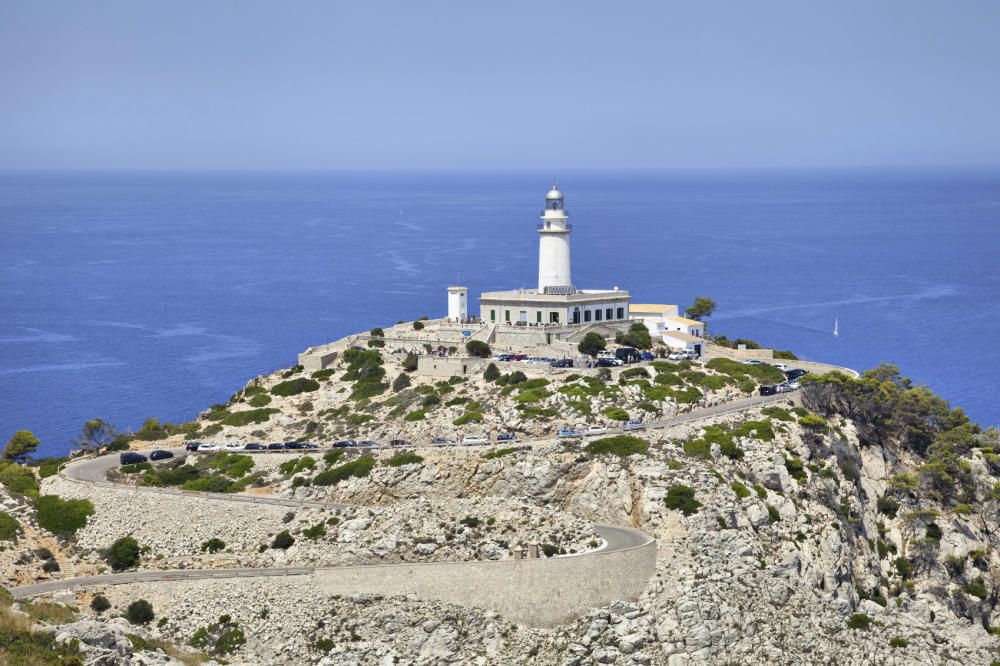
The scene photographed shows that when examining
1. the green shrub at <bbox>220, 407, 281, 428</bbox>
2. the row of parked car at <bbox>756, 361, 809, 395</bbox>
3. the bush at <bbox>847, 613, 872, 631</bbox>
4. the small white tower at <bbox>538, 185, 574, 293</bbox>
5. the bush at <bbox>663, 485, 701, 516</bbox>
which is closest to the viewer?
the bush at <bbox>847, 613, 872, 631</bbox>

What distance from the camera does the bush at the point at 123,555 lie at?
186 feet

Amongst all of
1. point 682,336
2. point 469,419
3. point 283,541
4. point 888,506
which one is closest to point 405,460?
point 469,419

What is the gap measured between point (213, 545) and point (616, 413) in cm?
2059

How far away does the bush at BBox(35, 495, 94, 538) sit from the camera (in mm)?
59469

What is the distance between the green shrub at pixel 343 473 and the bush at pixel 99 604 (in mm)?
12584

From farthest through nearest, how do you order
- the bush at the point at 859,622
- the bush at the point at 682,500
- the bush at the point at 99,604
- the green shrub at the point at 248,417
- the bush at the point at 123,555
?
the green shrub at the point at 248,417, the bush at the point at 123,555, the bush at the point at 682,500, the bush at the point at 859,622, the bush at the point at 99,604

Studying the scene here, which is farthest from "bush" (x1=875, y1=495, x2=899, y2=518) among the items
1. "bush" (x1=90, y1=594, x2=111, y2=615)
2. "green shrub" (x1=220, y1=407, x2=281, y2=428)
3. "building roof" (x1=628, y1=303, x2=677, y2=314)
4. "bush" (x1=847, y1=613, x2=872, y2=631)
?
"bush" (x1=90, y1=594, x2=111, y2=615)

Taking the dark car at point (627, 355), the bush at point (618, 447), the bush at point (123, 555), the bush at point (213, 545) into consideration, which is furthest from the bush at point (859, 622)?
the bush at point (123, 555)

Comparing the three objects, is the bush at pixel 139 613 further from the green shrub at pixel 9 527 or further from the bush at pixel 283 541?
the green shrub at pixel 9 527

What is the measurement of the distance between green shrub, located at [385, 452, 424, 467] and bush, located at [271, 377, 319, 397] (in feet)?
49.4

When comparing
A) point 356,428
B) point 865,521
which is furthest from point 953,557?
point 356,428

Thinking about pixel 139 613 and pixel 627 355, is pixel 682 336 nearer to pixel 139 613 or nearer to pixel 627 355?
pixel 627 355

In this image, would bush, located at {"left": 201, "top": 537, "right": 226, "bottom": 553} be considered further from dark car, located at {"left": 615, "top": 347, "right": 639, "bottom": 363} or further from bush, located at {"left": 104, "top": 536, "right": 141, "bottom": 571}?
dark car, located at {"left": 615, "top": 347, "right": 639, "bottom": 363}

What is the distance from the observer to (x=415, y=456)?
62.2 m
